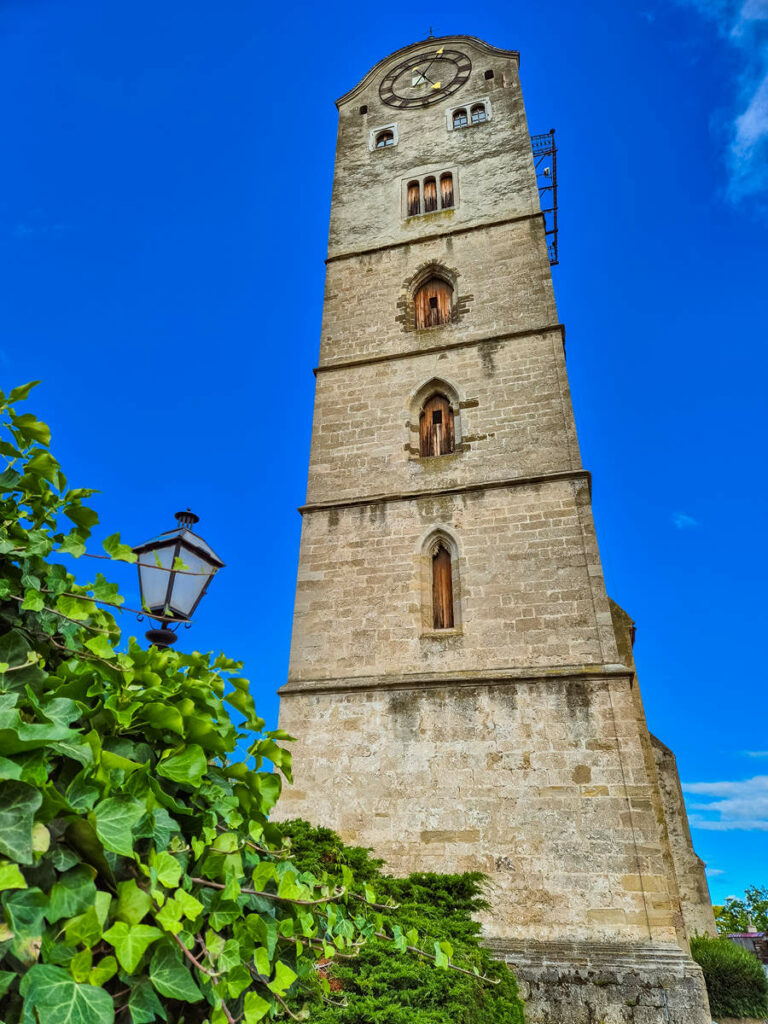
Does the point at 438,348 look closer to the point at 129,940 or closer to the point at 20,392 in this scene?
the point at 20,392

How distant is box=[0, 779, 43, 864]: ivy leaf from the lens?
1.07 metres

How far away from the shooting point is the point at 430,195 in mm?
15492

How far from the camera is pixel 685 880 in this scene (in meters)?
13.1

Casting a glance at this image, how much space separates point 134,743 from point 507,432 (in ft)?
35.8

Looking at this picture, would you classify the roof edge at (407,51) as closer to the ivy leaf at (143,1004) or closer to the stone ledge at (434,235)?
the stone ledge at (434,235)

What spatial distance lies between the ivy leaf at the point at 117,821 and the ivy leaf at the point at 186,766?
0.55ft

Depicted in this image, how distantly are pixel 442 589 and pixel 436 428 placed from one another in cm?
317

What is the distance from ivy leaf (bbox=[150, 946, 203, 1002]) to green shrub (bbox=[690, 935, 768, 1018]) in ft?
51.3

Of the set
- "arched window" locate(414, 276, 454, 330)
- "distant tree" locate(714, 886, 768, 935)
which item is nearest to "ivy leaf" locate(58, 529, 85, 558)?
"arched window" locate(414, 276, 454, 330)

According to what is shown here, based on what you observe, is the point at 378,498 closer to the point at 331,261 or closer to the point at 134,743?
the point at 331,261

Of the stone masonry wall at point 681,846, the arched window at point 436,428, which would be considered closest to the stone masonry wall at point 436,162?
the arched window at point 436,428

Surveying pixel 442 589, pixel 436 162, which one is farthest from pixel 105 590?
pixel 436 162

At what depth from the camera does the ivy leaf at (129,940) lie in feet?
3.66

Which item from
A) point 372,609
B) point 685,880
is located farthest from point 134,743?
point 685,880
